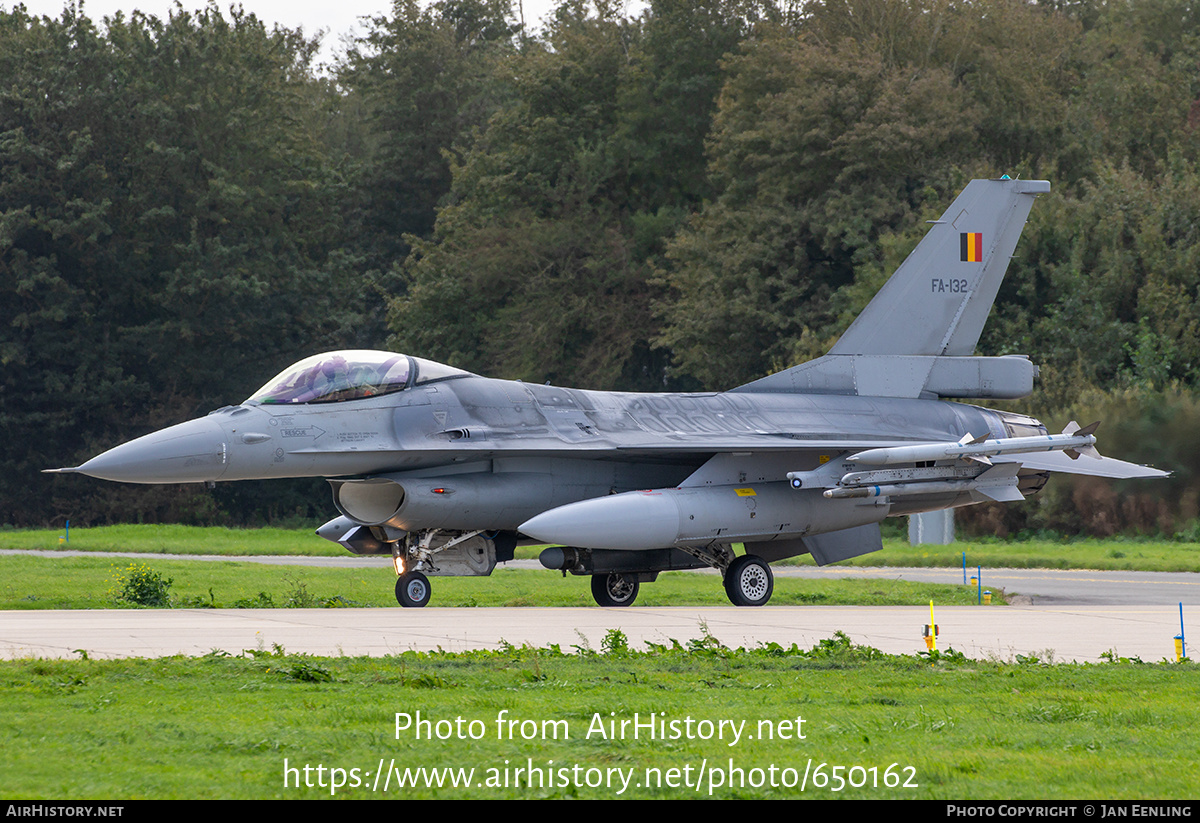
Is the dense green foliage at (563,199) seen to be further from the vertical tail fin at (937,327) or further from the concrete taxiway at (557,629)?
the concrete taxiway at (557,629)

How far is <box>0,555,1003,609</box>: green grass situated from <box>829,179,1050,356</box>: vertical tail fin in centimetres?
353

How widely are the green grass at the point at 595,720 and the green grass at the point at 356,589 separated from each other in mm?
6934

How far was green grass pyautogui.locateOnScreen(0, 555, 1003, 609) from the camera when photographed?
17.0 metres

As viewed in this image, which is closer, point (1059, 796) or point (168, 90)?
point (1059, 796)

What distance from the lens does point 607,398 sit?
17625 mm

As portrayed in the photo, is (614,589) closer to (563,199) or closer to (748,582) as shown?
(748,582)

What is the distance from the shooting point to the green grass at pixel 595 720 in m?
6.06

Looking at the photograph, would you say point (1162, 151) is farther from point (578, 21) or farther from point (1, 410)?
Result: point (1, 410)

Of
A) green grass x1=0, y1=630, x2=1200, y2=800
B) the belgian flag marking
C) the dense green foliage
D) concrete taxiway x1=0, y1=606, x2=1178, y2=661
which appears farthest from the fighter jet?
the dense green foliage

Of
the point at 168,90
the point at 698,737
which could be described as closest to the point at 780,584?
the point at 698,737

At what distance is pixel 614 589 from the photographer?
56.1 ft

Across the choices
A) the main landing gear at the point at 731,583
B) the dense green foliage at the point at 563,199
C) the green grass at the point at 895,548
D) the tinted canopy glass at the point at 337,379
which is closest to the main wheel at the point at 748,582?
the main landing gear at the point at 731,583

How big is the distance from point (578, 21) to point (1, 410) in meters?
24.4

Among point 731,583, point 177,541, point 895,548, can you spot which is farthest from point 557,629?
point 177,541
